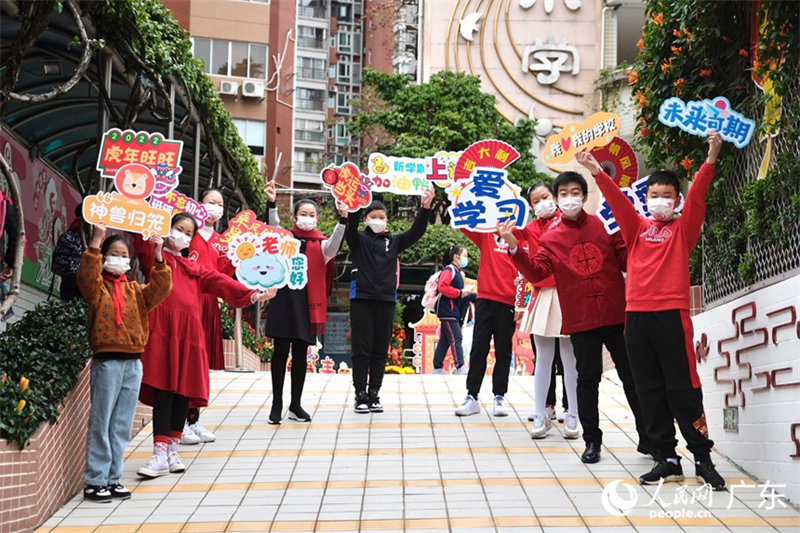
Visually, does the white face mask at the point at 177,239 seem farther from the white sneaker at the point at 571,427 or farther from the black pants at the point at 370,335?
the white sneaker at the point at 571,427

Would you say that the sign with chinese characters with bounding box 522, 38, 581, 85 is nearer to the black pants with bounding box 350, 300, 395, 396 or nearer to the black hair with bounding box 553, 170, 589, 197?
the black pants with bounding box 350, 300, 395, 396

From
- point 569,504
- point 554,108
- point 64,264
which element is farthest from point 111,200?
point 554,108

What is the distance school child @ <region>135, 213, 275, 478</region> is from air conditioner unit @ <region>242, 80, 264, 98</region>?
29699mm

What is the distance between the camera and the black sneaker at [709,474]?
6191 mm

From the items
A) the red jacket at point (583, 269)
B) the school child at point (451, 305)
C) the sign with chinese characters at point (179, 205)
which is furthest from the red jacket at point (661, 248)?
the school child at point (451, 305)

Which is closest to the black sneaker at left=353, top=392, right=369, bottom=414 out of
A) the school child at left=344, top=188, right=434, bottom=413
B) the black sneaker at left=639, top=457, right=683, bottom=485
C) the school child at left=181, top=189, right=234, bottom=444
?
the school child at left=344, top=188, right=434, bottom=413

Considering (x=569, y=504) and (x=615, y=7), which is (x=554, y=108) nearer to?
(x=615, y=7)

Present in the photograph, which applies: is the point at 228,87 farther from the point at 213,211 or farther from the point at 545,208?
the point at 545,208

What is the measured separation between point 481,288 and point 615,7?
2702cm

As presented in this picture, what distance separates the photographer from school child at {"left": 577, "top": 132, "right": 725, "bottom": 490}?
6.23 metres

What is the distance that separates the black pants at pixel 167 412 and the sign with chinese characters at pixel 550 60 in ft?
94.0

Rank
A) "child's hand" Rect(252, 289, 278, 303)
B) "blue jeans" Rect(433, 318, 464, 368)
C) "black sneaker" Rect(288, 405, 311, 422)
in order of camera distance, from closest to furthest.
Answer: "child's hand" Rect(252, 289, 278, 303), "black sneaker" Rect(288, 405, 311, 422), "blue jeans" Rect(433, 318, 464, 368)

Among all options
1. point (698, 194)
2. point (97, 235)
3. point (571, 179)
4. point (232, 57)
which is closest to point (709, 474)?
point (698, 194)

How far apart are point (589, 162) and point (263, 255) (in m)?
3.05
